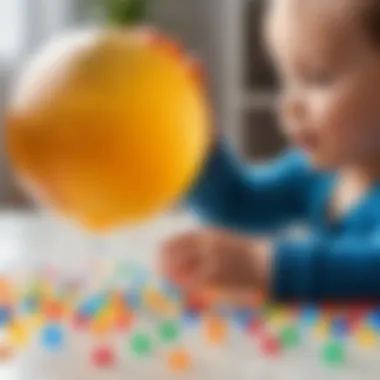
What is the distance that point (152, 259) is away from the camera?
875 mm

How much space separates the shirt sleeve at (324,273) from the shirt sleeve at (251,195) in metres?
0.21

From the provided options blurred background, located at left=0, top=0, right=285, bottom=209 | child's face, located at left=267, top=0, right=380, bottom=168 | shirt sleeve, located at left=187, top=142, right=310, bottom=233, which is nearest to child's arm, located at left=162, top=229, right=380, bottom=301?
child's face, located at left=267, top=0, right=380, bottom=168

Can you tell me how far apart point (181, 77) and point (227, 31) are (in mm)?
1125

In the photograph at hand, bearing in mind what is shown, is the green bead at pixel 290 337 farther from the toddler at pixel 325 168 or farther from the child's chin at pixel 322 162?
the child's chin at pixel 322 162

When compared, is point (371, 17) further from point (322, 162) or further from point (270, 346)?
point (270, 346)

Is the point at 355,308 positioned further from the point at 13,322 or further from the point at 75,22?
the point at 75,22

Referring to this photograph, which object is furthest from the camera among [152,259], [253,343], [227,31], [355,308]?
[227,31]

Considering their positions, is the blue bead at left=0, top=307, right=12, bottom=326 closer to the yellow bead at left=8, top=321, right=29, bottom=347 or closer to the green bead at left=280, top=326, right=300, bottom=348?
the yellow bead at left=8, top=321, right=29, bottom=347

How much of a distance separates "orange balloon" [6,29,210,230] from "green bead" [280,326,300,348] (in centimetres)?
15

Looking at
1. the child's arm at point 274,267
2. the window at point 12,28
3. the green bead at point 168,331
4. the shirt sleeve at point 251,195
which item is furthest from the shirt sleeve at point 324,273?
the window at point 12,28

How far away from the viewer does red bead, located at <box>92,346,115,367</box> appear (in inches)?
21.9

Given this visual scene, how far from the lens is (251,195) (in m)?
0.98

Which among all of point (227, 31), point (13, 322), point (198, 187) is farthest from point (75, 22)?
point (13, 322)

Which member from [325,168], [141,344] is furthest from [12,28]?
[141,344]
